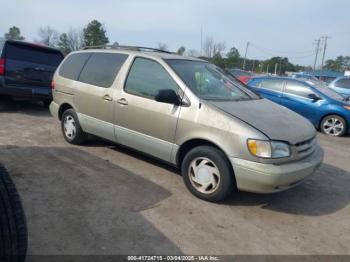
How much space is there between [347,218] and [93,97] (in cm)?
386

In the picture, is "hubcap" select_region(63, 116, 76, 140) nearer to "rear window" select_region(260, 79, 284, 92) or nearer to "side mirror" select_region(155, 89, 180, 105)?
"side mirror" select_region(155, 89, 180, 105)

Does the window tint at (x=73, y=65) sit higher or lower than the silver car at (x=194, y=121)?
higher

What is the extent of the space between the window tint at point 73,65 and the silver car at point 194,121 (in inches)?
1.0

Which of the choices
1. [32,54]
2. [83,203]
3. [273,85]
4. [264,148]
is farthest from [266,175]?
[273,85]

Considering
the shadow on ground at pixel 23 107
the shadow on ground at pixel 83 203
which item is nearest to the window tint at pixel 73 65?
the shadow on ground at pixel 83 203

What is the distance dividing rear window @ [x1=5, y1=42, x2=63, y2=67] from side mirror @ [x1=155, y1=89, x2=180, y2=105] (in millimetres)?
5094

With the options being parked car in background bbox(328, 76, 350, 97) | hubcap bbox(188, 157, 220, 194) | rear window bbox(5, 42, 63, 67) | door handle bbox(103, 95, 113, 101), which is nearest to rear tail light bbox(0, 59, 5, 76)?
A: rear window bbox(5, 42, 63, 67)

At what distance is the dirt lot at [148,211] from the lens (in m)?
2.89

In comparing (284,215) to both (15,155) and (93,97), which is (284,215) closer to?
(93,97)

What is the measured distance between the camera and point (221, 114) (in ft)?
11.8

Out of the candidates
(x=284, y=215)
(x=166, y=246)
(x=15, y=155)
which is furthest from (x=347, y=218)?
(x=15, y=155)

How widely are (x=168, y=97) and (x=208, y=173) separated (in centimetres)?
104

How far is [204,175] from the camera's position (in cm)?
371

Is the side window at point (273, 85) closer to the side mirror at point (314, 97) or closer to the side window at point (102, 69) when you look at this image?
the side mirror at point (314, 97)
